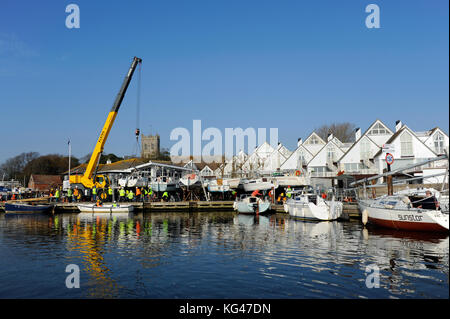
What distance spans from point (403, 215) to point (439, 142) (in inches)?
1627

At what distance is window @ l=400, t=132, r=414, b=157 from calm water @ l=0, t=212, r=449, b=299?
116 feet

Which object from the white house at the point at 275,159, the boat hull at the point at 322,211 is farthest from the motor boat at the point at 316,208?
the white house at the point at 275,159

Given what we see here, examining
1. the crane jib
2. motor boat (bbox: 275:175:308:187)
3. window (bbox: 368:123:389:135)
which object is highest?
the crane jib

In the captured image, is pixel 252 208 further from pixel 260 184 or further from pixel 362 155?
pixel 362 155

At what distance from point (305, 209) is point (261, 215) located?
870 cm

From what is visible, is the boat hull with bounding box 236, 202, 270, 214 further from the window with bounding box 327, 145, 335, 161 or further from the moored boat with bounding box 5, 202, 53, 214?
the window with bounding box 327, 145, 335, 161

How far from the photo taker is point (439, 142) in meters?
58.5

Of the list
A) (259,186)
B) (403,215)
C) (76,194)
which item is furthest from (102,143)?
(403,215)

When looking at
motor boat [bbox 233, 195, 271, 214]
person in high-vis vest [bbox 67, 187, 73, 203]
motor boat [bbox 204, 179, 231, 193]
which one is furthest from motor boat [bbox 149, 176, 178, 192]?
motor boat [bbox 233, 195, 271, 214]

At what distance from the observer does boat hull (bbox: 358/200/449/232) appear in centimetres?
2260

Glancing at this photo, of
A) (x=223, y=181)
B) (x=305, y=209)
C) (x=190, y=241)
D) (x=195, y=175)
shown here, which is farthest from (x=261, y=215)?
(x=190, y=241)

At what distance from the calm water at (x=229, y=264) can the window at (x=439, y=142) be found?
40.8 metres

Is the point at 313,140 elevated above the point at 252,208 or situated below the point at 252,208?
above
